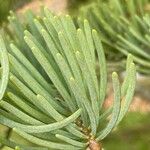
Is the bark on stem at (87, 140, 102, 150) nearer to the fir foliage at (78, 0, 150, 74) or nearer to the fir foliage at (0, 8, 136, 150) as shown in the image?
the fir foliage at (0, 8, 136, 150)

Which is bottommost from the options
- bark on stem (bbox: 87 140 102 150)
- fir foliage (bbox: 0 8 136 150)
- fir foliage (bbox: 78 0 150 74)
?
bark on stem (bbox: 87 140 102 150)

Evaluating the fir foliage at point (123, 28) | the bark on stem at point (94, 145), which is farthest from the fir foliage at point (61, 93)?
the fir foliage at point (123, 28)

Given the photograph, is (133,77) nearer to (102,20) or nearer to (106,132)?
(106,132)

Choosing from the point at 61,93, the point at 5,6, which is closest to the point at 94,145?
the point at 61,93

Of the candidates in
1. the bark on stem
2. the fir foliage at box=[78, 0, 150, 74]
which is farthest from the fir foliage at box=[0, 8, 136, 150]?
the fir foliage at box=[78, 0, 150, 74]

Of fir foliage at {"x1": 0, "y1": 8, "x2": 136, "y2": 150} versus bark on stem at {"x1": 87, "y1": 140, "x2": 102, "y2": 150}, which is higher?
fir foliage at {"x1": 0, "y1": 8, "x2": 136, "y2": 150}

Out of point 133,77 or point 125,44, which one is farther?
point 125,44

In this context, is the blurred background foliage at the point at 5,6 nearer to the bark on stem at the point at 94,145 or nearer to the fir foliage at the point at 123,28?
the fir foliage at the point at 123,28

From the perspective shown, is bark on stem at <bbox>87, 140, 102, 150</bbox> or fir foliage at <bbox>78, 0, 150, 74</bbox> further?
fir foliage at <bbox>78, 0, 150, 74</bbox>

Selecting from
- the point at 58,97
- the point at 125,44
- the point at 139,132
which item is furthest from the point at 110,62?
the point at 139,132
